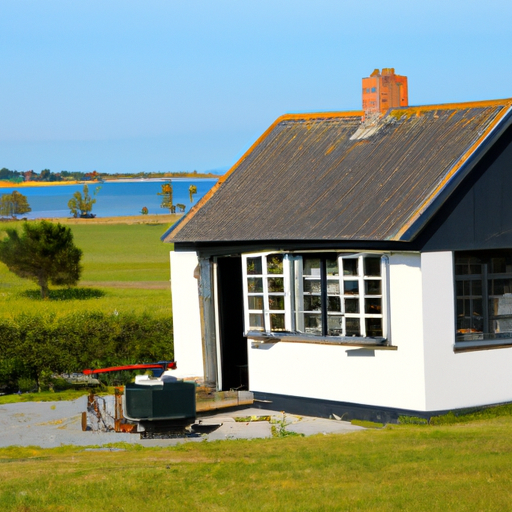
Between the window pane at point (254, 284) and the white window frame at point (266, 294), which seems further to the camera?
the window pane at point (254, 284)

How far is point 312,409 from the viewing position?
16594mm

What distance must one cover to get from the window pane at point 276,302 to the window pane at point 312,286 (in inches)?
19.4

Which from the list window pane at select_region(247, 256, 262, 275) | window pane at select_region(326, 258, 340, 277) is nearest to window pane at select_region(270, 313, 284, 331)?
window pane at select_region(247, 256, 262, 275)

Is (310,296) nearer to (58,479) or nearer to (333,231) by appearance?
(333,231)

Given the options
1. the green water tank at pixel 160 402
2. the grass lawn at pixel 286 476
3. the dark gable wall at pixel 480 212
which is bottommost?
the grass lawn at pixel 286 476

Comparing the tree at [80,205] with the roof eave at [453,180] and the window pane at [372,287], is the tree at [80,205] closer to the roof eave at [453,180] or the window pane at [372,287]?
the window pane at [372,287]

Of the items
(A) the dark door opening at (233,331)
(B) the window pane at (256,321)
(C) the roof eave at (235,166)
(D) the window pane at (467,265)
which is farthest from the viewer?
(A) the dark door opening at (233,331)

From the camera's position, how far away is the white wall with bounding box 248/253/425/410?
15.2m

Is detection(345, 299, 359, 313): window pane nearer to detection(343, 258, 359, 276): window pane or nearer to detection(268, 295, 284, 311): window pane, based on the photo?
detection(343, 258, 359, 276): window pane

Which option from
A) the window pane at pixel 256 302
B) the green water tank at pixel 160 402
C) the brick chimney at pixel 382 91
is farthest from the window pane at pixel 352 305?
the brick chimney at pixel 382 91

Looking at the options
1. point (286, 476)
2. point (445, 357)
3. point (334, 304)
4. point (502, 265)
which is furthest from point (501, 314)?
point (286, 476)

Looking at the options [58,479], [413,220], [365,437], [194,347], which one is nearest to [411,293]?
[413,220]

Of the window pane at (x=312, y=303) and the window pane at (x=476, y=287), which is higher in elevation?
the window pane at (x=476, y=287)

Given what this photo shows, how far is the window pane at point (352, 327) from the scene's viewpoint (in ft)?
51.6
